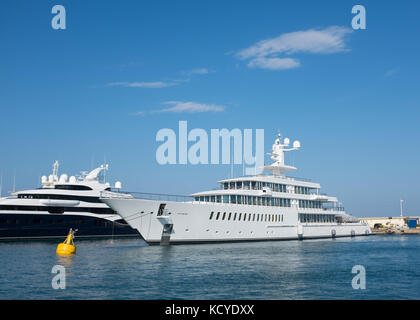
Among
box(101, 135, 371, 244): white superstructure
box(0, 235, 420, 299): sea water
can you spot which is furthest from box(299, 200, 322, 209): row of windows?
box(0, 235, 420, 299): sea water

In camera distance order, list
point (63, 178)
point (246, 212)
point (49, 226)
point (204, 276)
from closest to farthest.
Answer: point (204, 276), point (246, 212), point (49, 226), point (63, 178)

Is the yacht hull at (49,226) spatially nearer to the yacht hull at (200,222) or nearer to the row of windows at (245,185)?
the yacht hull at (200,222)

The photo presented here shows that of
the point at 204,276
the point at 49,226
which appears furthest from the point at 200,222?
the point at 49,226

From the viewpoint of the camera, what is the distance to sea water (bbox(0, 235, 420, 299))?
755 inches

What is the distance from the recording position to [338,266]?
29.2 metres

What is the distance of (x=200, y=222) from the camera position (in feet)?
141

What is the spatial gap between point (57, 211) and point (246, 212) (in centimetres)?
2724

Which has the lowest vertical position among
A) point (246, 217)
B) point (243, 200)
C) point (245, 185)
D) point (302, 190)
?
point (246, 217)

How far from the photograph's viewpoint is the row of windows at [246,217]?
45.0 meters

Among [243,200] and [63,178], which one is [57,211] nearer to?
[63,178]

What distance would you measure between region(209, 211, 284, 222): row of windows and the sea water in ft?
31.8

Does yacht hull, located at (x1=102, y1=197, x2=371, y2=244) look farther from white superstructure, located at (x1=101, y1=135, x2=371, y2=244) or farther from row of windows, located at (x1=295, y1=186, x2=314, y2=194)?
row of windows, located at (x1=295, y1=186, x2=314, y2=194)

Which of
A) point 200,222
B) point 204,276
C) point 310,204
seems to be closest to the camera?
point 204,276

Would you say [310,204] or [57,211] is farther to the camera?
[310,204]
